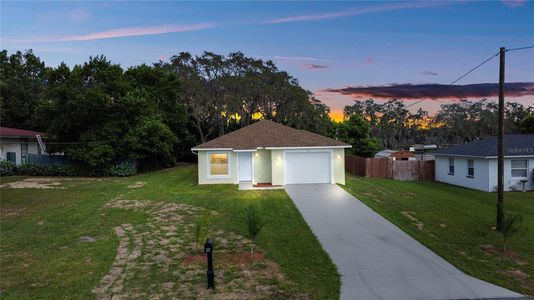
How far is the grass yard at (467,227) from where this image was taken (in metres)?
7.99

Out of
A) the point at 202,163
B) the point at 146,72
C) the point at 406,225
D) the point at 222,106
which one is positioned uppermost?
the point at 146,72

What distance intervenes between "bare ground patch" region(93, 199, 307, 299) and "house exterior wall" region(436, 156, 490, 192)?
1811cm

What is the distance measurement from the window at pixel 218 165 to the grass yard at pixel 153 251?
4673 mm

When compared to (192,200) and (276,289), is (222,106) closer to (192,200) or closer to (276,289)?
(192,200)

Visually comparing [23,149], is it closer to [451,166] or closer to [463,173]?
[451,166]

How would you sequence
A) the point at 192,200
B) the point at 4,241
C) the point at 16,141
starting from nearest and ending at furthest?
1. the point at 4,241
2. the point at 192,200
3. the point at 16,141

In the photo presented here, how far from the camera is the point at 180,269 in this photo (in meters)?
7.82

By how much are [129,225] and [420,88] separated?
98.3 feet

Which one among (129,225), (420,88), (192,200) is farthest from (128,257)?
(420,88)

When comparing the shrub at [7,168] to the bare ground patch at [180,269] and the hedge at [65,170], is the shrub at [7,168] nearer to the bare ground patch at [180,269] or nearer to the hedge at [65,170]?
the hedge at [65,170]

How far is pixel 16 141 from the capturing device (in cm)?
3100

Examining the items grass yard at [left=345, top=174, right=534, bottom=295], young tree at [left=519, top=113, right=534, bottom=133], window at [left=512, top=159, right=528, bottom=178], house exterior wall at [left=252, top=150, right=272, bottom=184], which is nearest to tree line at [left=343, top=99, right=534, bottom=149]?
young tree at [left=519, top=113, right=534, bottom=133]

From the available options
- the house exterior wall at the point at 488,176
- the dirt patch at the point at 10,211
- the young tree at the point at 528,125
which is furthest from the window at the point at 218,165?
the young tree at the point at 528,125

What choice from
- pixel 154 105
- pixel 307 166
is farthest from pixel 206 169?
pixel 154 105
